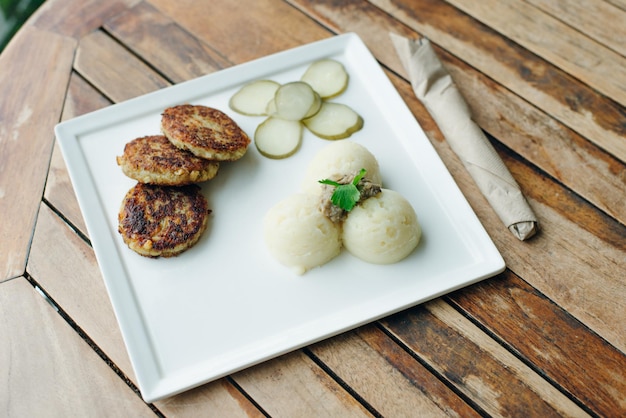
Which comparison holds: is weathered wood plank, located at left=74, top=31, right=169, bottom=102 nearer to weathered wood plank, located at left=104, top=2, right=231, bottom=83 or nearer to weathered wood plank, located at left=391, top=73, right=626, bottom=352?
weathered wood plank, located at left=104, top=2, right=231, bottom=83

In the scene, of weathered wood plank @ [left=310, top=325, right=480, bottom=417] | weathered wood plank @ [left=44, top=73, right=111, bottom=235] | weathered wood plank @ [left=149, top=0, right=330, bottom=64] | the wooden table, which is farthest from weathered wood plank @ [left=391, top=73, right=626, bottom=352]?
weathered wood plank @ [left=44, top=73, right=111, bottom=235]

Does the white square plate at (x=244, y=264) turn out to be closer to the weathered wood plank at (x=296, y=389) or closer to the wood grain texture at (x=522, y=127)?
the weathered wood plank at (x=296, y=389)

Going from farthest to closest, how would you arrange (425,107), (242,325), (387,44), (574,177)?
1. (387,44)
2. (425,107)
3. (574,177)
4. (242,325)

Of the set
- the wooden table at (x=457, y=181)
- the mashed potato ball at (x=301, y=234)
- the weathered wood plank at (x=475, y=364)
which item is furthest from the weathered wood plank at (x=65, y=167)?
the weathered wood plank at (x=475, y=364)

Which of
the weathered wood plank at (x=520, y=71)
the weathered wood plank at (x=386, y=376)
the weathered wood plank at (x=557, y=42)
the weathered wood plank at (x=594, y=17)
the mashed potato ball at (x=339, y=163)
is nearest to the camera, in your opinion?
the weathered wood plank at (x=386, y=376)

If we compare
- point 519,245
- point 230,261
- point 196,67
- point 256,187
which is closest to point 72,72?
point 196,67

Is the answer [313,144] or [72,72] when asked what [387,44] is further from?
[72,72]
